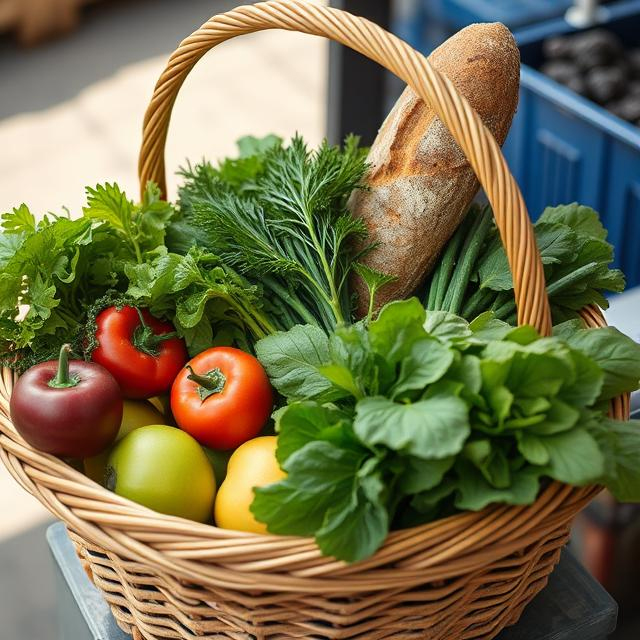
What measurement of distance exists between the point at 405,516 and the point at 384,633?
0.34ft

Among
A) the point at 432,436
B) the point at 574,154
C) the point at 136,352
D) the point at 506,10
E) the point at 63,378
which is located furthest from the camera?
the point at 506,10

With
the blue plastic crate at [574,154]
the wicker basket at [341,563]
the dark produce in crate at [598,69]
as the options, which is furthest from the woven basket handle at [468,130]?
the dark produce in crate at [598,69]

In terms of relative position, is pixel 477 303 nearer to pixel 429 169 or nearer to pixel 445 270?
pixel 445 270

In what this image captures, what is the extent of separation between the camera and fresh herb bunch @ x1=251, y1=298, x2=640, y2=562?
0.78 metres

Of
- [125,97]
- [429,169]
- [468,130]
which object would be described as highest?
[468,130]

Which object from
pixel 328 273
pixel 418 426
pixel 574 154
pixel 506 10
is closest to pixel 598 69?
pixel 574 154


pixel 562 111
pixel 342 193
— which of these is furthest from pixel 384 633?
pixel 562 111

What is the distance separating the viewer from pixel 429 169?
113cm

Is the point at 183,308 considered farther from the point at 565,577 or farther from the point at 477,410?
the point at 565,577

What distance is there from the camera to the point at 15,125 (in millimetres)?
3273

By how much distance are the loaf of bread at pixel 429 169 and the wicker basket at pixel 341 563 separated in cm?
23

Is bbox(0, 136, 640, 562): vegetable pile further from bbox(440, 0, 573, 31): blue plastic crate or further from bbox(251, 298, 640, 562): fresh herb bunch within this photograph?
bbox(440, 0, 573, 31): blue plastic crate

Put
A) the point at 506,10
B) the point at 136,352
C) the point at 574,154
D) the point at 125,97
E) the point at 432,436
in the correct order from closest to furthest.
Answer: the point at 432,436 → the point at 136,352 → the point at 574,154 → the point at 506,10 → the point at 125,97

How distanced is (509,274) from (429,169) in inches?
6.2
